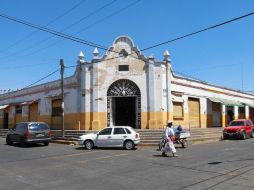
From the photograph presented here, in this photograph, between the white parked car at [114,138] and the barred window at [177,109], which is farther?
the barred window at [177,109]

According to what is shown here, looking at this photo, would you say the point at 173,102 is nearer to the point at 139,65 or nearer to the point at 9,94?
the point at 139,65

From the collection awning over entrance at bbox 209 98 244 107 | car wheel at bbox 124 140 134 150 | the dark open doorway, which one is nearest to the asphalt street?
car wheel at bbox 124 140 134 150

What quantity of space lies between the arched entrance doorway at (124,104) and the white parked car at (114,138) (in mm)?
7599

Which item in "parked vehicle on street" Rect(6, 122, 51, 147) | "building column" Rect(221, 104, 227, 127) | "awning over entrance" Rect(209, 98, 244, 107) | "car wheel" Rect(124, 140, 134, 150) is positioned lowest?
"car wheel" Rect(124, 140, 134, 150)

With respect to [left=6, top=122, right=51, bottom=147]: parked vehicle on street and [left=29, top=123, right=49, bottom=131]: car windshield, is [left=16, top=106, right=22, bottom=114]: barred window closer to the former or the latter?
[left=6, top=122, right=51, bottom=147]: parked vehicle on street

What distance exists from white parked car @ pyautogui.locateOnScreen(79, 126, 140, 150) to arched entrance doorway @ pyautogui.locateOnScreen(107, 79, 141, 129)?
7599 mm

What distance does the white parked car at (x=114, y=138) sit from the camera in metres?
22.1

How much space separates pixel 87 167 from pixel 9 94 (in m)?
35.5

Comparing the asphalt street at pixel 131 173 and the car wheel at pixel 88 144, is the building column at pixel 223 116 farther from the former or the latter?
the asphalt street at pixel 131 173

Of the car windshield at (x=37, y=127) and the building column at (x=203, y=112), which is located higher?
the building column at (x=203, y=112)

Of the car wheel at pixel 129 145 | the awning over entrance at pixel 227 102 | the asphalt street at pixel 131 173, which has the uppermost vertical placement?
the awning over entrance at pixel 227 102

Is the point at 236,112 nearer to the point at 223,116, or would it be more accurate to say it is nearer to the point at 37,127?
the point at 223,116

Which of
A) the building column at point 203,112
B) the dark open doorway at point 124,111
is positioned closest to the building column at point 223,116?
the building column at point 203,112

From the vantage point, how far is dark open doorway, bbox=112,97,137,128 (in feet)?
102
